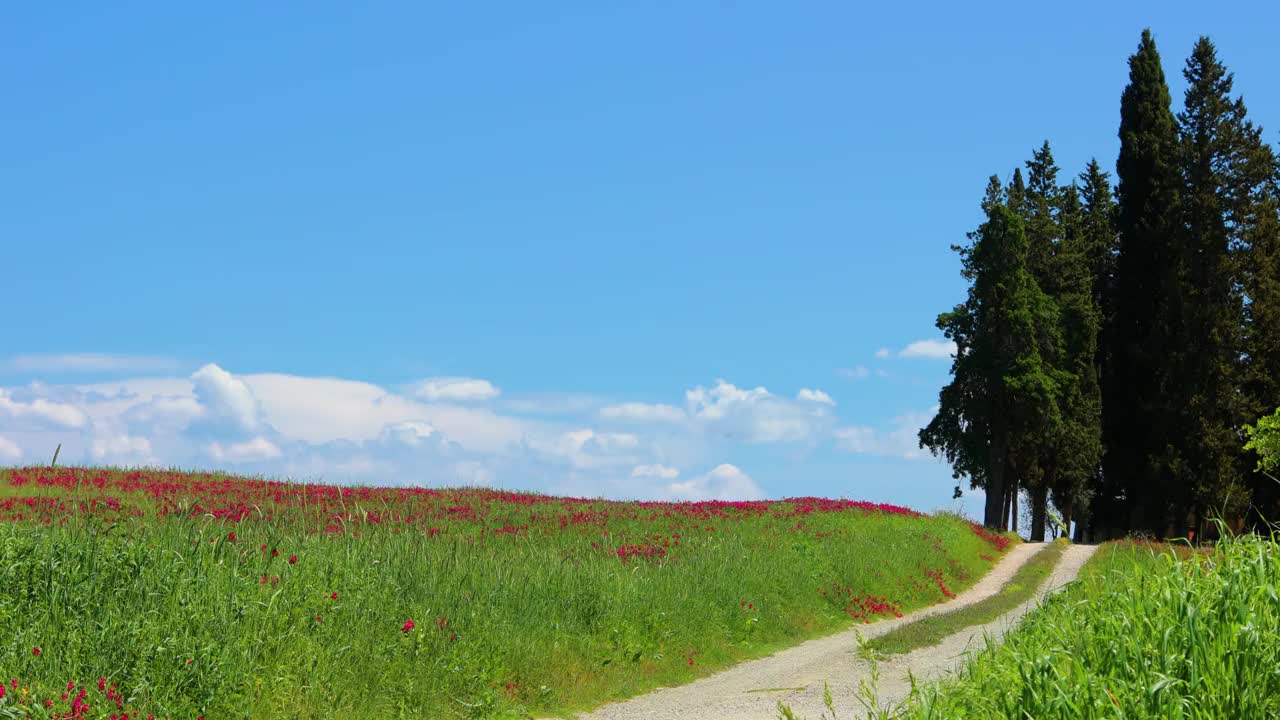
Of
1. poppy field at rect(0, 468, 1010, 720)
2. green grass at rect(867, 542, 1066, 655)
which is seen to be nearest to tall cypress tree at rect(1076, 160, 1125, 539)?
green grass at rect(867, 542, 1066, 655)

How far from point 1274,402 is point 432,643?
42.6 metres

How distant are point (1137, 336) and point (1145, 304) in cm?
174

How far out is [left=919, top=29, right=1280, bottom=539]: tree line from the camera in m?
41.1

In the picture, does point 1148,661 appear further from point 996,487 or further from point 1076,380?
point 1076,380

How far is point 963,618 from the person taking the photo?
19.5m

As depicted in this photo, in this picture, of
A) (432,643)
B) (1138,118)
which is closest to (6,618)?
(432,643)

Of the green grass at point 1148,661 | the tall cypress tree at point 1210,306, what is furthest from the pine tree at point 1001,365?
the green grass at point 1148,661

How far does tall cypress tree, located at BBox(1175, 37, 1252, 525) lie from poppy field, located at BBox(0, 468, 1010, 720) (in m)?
25.7

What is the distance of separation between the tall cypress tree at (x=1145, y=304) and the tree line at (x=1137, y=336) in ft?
0.32

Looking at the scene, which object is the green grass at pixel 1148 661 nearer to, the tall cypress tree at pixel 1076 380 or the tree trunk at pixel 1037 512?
the tall cypress tree at pixel 1076 380

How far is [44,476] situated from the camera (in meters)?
29.8

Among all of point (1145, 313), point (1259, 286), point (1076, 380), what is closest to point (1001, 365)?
point (1076, 380)

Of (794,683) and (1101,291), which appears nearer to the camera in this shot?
(794,683)

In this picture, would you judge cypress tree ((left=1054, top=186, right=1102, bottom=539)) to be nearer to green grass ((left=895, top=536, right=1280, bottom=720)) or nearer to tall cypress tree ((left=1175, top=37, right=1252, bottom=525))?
tall cypress tree ((left=1175, top=37, right=1252, bottom=525))
